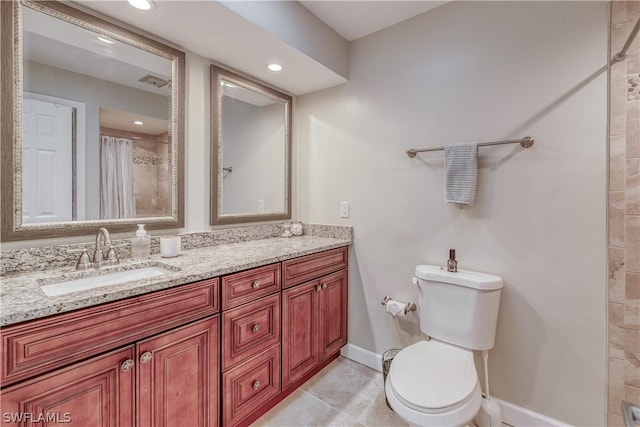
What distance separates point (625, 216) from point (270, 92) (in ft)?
7.12

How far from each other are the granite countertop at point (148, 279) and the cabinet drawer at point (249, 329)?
0.22m

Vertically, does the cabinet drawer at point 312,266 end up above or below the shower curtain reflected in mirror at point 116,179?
below

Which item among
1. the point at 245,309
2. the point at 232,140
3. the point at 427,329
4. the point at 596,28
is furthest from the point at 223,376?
the point at 596,28

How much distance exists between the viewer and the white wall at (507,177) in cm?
138

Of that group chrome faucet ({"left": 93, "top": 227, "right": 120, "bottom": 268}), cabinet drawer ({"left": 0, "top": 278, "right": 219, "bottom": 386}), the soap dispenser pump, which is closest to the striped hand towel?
the soap dispenser pump

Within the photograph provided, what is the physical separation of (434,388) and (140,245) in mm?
1518

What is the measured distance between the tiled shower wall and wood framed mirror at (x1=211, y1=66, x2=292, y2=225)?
1.91 metres

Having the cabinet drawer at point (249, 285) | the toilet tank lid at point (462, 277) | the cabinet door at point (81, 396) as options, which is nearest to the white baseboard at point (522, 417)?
the toilet tank lid at point (462, 277)

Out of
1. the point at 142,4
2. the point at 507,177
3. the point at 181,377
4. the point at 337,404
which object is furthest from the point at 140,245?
the point at 507,177

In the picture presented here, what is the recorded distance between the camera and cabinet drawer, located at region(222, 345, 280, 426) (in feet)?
4.50

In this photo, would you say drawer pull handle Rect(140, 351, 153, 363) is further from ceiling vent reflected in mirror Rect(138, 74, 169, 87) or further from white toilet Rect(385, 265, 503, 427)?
ceiling vent reflected in mirror Rect(138, 74, 169, 87)

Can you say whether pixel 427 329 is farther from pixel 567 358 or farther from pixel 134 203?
pixel 134 203

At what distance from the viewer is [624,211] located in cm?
130

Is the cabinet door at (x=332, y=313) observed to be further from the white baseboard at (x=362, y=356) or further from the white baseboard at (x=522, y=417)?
the white baseboard at (x=522, y=417)
